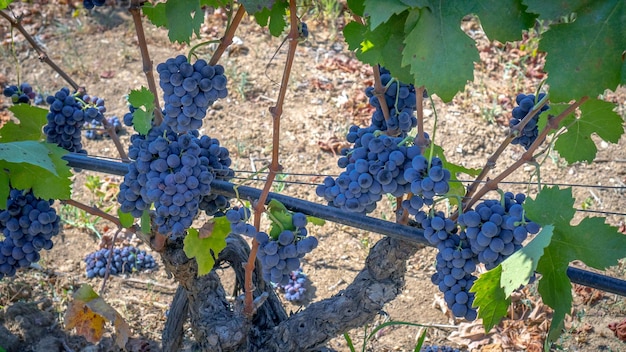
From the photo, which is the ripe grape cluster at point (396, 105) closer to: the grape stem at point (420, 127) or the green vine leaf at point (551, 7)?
the grape stem at point (420, 127)

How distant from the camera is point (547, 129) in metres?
1.78

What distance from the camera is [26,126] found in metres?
2.46

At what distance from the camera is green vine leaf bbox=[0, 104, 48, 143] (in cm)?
241

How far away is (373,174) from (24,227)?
51.8 inches

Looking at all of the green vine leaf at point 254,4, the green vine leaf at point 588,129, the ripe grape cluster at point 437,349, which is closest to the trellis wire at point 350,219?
the green vine leaf at point 588,129

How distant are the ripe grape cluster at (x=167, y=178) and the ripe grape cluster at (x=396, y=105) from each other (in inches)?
22.4

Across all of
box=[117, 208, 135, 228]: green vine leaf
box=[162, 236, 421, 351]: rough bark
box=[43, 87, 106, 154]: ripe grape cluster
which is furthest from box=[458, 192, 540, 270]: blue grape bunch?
box=[43, 87, 106, 154]: ripe grape cluster

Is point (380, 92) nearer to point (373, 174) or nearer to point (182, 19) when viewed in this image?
point (373, 174)

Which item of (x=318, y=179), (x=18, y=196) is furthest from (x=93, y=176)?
(x=18, y=196)

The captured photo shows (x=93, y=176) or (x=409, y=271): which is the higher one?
(x=93, y=176)

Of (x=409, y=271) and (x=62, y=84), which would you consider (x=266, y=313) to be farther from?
(x=62, y=84)

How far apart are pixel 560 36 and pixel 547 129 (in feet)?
1.28

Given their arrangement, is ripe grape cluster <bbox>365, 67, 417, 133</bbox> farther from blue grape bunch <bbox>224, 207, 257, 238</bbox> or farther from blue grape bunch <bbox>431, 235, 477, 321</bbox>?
blue grape bunch <bbox>224, 207, 257, 238</bbox>

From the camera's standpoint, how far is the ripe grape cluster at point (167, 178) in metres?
1.96
